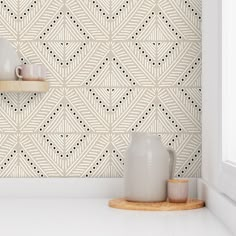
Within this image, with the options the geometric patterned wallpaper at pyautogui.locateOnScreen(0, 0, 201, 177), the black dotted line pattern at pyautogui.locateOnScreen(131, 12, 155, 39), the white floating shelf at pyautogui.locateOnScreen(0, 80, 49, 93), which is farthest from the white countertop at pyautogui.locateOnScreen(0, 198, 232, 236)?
the black dotted line pattern at pyautogui.locateOnScreen(131, 12, 155, 39)

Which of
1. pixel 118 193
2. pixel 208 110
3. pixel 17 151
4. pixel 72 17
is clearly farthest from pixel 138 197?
pixel 72 17

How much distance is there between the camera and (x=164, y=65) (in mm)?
2051

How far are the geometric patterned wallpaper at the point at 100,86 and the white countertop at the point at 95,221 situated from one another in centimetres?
23

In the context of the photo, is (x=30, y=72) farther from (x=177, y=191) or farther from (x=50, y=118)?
(x=177, y=191)

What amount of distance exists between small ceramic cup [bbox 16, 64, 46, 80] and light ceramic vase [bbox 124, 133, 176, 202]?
1.36ft

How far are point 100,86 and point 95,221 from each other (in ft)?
2.19

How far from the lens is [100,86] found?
205 centimetres

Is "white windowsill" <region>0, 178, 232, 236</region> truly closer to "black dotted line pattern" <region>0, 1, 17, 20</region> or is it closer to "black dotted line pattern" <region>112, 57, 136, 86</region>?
"black dotted line pattern" <region>112, 57, 136, 86</region>

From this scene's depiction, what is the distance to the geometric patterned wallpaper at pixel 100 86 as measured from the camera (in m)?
2.04

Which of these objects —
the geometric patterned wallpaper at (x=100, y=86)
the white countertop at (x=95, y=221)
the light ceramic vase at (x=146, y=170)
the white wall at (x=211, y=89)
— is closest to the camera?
the white countertop at (x=95, y=221)

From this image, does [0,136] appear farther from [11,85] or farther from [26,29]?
[26,29]

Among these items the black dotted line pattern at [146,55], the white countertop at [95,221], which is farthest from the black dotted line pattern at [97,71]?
the white countertop at [95,221]

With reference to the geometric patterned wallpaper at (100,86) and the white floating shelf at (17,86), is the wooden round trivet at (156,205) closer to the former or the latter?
the geometric patterned wallpaper at (100,86)

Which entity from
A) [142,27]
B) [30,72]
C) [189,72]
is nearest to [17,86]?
[30,72]
